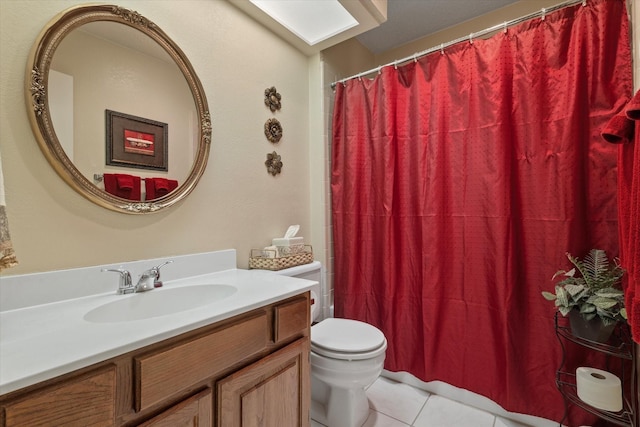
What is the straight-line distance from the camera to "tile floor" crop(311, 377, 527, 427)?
1.46 metres

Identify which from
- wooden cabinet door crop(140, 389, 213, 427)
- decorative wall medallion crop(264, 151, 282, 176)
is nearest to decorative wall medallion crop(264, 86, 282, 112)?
decorative wall medallion crop(264, 151, 282, 176)

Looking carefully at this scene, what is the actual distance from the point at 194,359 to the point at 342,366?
0.76m

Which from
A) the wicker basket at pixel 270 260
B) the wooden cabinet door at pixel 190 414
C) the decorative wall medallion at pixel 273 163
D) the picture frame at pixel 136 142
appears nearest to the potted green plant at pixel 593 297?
the wicker basket at pixel 270 260

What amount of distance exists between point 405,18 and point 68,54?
215 centimetres

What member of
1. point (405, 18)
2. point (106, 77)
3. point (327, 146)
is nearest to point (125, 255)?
point (106, 77)

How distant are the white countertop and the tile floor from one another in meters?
1.04

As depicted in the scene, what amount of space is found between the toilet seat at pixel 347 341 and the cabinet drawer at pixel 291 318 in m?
0.29

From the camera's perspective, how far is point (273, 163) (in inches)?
68.9

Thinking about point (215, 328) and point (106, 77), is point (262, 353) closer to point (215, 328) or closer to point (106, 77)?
point (215, 328)

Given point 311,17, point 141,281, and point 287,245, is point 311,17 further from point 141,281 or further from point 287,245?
point 141,281

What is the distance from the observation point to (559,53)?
1.33 meters

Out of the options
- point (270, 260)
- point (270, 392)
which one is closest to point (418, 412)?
point (270, 392)

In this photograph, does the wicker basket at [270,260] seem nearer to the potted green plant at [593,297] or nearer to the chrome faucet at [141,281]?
the chrome faucet at [141,281]

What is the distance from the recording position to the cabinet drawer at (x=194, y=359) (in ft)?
2.18
